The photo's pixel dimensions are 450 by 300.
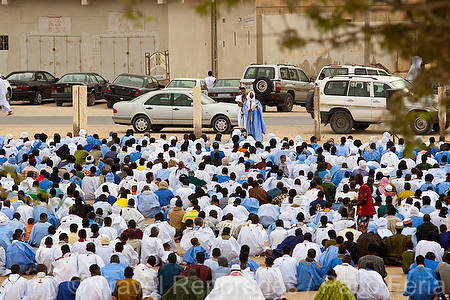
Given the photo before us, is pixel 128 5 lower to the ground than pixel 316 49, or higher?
lower

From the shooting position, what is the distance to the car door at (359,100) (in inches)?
800

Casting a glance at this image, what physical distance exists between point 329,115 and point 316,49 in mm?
12821

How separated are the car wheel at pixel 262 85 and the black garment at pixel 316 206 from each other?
44.1ft

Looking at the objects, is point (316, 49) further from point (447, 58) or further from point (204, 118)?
point (447, 58)

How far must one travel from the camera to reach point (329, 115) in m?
20.9

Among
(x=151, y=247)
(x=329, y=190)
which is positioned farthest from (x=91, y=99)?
(x=151, y=247)

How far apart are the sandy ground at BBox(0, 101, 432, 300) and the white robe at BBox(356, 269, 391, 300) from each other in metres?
0.65

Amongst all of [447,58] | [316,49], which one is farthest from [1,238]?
[316,49]

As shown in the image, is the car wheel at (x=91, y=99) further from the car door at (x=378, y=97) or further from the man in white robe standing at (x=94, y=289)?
the man in white robe standing at (x=94, y=289)

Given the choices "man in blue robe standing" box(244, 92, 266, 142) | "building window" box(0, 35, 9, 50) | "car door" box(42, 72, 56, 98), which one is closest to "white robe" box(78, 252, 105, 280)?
"man in blue robe standing" box(244, 92, 266, 142)

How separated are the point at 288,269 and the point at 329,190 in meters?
3.79

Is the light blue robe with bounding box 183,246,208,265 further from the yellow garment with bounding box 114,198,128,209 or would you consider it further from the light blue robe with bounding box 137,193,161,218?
the light blue robe with bounding box 137,193,161,218

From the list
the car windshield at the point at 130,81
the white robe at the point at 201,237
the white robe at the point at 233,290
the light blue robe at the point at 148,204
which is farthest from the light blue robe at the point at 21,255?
the car windshield at the point at 130,81

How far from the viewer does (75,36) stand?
Answer: 3216 cm
